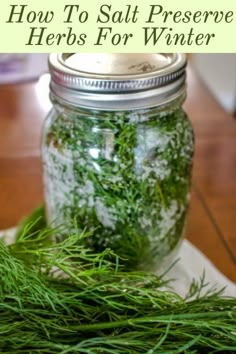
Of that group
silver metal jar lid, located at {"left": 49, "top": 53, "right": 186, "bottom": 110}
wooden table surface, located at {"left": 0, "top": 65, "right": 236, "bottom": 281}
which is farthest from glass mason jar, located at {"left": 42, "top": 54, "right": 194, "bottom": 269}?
wooden table surface, located at {"left": 0, "top": 65, "right": 236, "bottom": 281}

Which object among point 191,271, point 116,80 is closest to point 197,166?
point 191,271

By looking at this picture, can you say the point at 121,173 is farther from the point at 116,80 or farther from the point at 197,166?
the point at 197,166

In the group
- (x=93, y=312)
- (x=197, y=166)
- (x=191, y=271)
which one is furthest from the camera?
(x=197, y=166)

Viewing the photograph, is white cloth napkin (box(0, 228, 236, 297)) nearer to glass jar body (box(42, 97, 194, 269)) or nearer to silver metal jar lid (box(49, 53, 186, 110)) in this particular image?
glass jar body (box(42, 97, 194, 269))

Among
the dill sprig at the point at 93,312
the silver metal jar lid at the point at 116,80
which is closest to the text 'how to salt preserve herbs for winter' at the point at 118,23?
the silver metal jar lid at the point at 116,80

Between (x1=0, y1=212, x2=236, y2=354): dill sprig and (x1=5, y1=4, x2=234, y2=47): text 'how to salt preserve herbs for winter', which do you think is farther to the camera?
(x1=5, y1=4, x2=234, y2=47): text 'how to salt preserve herbs for winter'

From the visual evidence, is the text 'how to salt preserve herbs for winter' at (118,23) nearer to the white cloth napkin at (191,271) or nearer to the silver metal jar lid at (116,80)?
the silver metal jar lid at (116,80)
